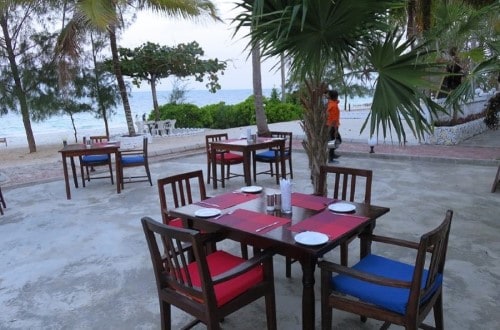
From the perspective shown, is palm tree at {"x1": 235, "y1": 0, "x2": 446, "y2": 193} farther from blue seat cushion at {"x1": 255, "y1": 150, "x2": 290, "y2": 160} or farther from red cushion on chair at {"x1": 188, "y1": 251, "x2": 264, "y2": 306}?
blue seat cushion at {"x1": 255, "y1": 150, "x2": 290, "y2": 160}

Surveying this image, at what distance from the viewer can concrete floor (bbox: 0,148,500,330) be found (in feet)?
8.14

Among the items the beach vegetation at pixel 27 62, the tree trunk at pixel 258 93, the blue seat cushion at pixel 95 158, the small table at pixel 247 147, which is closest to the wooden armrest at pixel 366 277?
the small table at pixel 247 147

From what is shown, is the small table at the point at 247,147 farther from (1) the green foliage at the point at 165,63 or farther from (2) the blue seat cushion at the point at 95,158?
(1) the green foliage at the point at 165,63

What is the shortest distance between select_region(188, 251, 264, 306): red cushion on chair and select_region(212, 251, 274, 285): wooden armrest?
0.09 metres

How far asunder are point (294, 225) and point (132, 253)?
1948mm

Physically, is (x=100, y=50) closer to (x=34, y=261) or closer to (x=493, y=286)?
(x=34, y=261)

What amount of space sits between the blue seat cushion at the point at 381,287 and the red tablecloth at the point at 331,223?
0.75 feet

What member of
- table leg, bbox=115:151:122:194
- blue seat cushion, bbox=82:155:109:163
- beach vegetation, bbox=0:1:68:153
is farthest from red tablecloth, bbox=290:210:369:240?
beach vegetation, bbox=0:1:68:153

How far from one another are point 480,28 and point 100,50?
395 inches

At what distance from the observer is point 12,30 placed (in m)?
10.8

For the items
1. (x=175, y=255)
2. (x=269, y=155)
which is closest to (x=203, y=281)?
(x=175, y=255)

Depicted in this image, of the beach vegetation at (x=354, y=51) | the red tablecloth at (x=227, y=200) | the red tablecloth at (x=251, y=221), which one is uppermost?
the beach vegetation at (x=354, y=51)

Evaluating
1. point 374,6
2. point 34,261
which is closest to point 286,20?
point 374,6

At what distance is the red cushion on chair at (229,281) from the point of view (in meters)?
1.92
